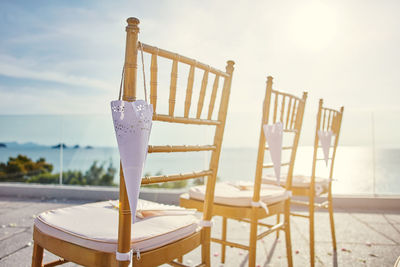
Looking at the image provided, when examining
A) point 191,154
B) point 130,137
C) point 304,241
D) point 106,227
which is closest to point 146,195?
point 191,154

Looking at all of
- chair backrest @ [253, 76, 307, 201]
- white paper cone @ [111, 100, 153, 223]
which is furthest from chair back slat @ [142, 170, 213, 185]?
Answer: chair backrest @ [253, 76, 307, 201]

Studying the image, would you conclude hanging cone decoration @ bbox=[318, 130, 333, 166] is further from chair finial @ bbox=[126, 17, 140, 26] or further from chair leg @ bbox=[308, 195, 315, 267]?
chair finial @ bbox=[126, 17, 140, 26]

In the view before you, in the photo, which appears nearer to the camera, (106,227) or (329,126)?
(106,227)

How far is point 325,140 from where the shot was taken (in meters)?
2.00

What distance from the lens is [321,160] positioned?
6.62 feet

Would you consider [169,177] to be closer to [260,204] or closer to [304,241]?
[260,204]

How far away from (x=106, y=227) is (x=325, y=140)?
5.42ft

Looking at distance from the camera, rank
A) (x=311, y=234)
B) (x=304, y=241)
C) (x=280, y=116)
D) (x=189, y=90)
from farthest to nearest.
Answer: (x=304, y=241), (x=311, y=234), (x=280, y=116), (x=189, y=90)

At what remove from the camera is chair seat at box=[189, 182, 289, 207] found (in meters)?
1.36

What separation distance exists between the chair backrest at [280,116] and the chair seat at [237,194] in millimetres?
62

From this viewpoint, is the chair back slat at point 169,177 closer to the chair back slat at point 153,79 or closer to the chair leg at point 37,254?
the chair back slat at point 153,79

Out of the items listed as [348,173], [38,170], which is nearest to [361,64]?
[348,173]

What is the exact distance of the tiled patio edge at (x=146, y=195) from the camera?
3.43 meters

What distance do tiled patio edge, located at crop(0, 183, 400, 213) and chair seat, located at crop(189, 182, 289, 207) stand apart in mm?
2074
